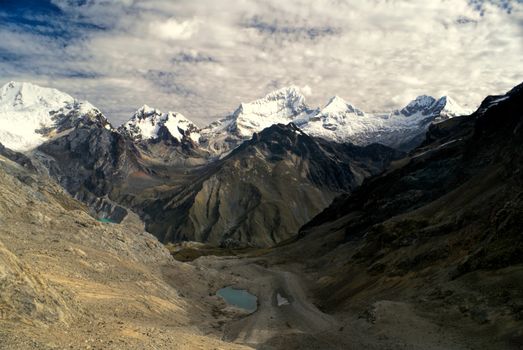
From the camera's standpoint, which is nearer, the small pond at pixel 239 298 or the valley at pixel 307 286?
the valley at pixel 307 286

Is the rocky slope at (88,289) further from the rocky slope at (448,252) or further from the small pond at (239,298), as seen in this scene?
the rocky slope at (448,252)

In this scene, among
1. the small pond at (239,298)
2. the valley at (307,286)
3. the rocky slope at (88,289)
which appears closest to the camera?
the rocky slope at (88,289)

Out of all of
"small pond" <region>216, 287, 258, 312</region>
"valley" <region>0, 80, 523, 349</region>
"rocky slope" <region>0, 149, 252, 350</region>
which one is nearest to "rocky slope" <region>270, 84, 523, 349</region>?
"valley" <region>0, 80, 523, 349</region>

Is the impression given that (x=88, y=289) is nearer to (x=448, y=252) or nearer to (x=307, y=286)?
(x=448, y=252)

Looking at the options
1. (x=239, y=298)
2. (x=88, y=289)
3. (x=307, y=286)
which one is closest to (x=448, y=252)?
(x=307, y=286)

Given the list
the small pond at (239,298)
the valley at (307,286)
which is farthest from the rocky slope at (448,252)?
the small pond at (239,298)

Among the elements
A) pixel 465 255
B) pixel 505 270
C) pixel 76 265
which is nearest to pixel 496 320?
pixel 505 270

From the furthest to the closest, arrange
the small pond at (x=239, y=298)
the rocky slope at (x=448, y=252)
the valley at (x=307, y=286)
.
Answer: the small pond at (x=239, y=298) → the rocky slope at (x=448, y=252) → the valley at (x=307, y=286)
